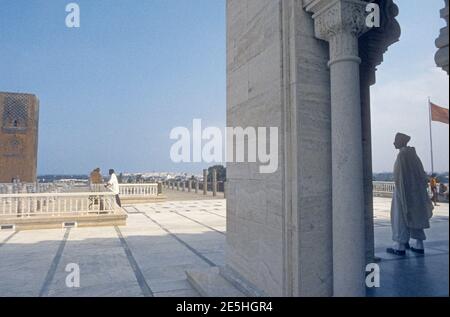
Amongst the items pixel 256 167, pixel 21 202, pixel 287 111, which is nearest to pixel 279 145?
pixel 287 111

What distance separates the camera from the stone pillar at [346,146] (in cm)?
244

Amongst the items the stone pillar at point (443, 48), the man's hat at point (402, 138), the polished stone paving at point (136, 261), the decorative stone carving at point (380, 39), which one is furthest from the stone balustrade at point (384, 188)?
the stone pillar at point (443, 48)

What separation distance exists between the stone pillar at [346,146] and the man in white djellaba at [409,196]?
2660mm

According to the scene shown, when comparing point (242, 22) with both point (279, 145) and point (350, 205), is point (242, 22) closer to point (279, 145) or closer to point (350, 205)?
point (279, 145)

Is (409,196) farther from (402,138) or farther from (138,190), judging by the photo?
(138,190)

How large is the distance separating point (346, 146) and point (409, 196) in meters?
2.83

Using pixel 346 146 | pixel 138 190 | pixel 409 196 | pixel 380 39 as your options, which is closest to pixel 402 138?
pixel 409 196

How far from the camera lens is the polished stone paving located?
3.73m

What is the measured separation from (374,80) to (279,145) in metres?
1.83

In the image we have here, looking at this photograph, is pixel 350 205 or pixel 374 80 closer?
pixel 350 205

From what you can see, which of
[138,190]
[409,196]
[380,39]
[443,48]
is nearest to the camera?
[443,48]

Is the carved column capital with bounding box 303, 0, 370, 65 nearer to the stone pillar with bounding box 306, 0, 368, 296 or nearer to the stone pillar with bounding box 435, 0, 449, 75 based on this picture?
the stone pillar with bounding box 306, 0, 368, 296

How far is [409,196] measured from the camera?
4.63 m
